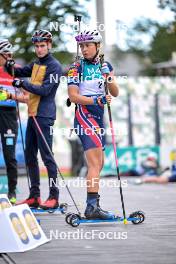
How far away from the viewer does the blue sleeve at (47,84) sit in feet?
33.1

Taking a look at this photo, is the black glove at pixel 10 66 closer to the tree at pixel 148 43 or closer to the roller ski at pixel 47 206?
the roller ski at pixel 47 206

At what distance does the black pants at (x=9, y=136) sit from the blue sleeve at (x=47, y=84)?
1.04 metres

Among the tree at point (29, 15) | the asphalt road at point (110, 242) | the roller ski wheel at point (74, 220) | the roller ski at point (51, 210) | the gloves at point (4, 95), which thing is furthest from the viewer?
the tree at point (29, 15)

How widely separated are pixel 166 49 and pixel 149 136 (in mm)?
34727

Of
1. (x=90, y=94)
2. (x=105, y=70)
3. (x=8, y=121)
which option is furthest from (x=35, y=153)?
(x=105, y=70)

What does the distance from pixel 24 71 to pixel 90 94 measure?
1758 millimetres

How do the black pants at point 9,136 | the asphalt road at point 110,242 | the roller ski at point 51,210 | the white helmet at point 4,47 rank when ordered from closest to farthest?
the asphalt road at point 110,242, the roller ski at point 51,210, the white helmet at point 4,47, the black pants at point 9,136

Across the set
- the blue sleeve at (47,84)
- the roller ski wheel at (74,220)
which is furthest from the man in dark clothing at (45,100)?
the roller ski wheel at (74,220)

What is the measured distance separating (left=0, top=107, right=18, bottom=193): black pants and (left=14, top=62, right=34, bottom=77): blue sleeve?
561mm

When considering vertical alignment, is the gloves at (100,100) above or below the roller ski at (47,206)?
above

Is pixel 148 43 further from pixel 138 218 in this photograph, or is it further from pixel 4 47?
pixel 138 218

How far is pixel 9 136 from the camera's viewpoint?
11203 millimetres

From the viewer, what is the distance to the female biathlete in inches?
357

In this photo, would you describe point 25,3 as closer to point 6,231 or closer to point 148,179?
point 148,179
